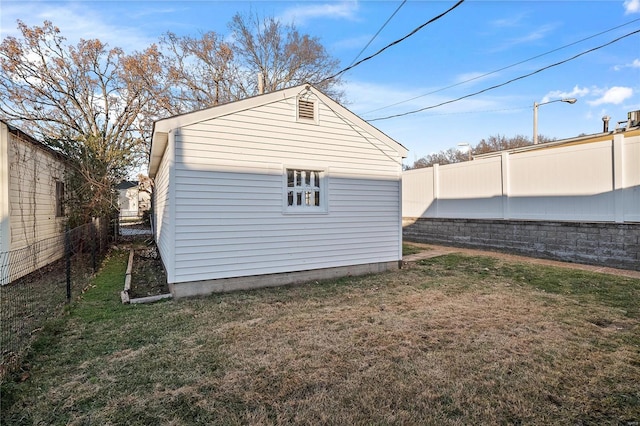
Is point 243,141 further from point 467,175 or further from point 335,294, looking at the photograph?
point 467,175

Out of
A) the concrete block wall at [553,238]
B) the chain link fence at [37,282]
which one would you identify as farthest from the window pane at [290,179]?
the concrete block wall at [553,238]

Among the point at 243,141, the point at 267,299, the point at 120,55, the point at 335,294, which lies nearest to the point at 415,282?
the point at 335,294

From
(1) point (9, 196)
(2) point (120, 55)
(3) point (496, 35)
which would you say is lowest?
(1) point (9, 196)

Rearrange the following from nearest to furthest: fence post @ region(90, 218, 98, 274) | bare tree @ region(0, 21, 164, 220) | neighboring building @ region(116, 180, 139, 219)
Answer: fence post @ region(90, 218, 98, 274) < bare tree @ region(0, 21, 164, 220) < neighboring building @ region(116, 180, 139, 219)

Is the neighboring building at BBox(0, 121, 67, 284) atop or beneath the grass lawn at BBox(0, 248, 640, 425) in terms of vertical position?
atop

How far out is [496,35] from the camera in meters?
9.98

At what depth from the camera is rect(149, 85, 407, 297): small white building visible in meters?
5.96

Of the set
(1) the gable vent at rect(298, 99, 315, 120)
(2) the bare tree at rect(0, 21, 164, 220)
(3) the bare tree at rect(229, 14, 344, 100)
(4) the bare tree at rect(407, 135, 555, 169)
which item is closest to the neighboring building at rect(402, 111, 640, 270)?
(1) the gable vent at rect(298, 99, 315, 120)

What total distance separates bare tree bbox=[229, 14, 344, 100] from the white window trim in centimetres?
1614

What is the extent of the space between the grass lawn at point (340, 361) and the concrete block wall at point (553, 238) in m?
3.00

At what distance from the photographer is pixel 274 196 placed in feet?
22.2

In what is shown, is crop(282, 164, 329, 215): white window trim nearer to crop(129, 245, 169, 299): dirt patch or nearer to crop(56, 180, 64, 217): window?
crop(129, 245, 169, 299): dirt patch

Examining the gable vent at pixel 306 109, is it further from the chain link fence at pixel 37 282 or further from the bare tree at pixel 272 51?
the bare tree at pixel 272 51

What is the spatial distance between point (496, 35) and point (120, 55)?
17727mm
